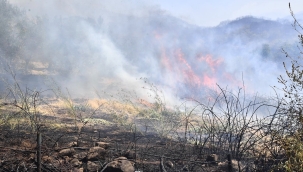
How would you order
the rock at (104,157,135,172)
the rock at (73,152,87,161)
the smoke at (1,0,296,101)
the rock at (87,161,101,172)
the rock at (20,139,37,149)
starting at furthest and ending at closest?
the smoke at (1,0,296,101)
the rock at (20,139,37,149)
the rock at (73,152,87,161)
the rock at (87,161,101,172)
the rock at (104,157,135,172)

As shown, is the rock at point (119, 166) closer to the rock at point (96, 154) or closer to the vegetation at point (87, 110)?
the vegetation at point (87, 110)

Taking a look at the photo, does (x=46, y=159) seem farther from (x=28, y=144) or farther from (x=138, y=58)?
(x=138, y=58)

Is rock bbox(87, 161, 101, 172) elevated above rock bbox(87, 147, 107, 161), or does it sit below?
below

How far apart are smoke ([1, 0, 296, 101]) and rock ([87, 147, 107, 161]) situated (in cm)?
1891

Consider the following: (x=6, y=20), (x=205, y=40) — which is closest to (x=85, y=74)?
(x=6, y=20)

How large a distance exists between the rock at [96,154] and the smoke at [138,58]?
62.0 feet

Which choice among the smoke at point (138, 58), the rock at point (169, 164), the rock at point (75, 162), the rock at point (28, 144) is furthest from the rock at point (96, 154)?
the smoke at point (138, 58)

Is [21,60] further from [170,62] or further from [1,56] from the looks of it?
[170,62]

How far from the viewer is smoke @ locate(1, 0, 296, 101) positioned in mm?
28031

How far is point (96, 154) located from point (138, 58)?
28.9 meters

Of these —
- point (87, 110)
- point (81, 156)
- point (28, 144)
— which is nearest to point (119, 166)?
point (81, 156)

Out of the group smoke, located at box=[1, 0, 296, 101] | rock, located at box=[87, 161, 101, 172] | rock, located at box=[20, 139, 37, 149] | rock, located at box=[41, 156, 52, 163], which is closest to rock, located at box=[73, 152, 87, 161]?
rock, located at box=[87, 161, 101, 172]

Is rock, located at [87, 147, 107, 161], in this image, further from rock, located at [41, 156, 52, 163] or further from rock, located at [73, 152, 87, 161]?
rock, located at [41, 156, 52, 163]

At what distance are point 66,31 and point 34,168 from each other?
30.8 meters
